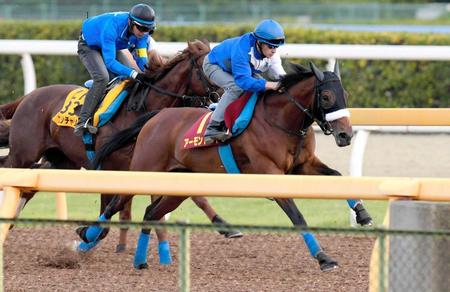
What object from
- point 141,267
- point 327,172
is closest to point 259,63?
point 327,172

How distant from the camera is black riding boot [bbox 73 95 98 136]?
8.66m

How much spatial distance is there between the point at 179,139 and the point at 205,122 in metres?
0.21

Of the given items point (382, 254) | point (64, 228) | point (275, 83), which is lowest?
point (64, 228)

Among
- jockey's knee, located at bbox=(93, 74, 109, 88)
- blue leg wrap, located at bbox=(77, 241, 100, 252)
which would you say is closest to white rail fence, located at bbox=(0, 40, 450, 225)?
jockey's knee, located at bbox=(93, 74, 109, 88)

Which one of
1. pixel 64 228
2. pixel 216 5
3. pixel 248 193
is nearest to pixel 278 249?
pixel 64 228

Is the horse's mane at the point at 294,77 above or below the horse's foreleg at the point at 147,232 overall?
above

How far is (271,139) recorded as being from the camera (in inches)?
305

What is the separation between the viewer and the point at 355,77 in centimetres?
1598

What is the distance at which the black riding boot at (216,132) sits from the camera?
7762mm

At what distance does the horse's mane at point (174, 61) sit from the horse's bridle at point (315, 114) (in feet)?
3.95

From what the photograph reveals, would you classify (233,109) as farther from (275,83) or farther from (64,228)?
(64,228)

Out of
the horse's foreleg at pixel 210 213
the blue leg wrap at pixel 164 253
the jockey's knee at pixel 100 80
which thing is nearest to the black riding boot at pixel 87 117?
the jockey's knee at pixel 100 80

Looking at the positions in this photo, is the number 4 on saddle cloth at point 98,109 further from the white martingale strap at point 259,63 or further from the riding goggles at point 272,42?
the riding goggles at point 272,42

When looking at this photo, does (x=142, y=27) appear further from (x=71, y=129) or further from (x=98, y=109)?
(x=71, y=129)
